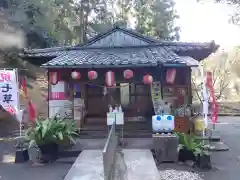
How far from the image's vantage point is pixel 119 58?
10781mm

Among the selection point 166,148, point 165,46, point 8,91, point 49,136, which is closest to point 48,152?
point 49,136

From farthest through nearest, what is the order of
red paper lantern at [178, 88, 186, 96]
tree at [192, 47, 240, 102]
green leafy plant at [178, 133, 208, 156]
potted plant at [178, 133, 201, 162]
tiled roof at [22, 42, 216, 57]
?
tree at [192, 47, 240, 102] → tiled roof at [22, 42, 216, 57] → red paper lantern at [178, 88, 186, 96] → potted plant at [178, 133, 201, 162] → green leafy plant at [178, 133, 208, 156]

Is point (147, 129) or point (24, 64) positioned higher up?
point (24, 64)

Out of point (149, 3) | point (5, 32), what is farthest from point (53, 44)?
point (149, 3)

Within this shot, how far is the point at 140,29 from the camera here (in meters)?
27.0

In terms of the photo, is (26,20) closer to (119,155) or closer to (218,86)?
(119,155)

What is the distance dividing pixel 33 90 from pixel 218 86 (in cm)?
1578

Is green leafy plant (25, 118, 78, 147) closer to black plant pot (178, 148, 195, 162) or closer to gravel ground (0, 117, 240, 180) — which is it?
gravel ground (0, 117, 240, 180)

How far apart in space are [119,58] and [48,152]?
4.36m

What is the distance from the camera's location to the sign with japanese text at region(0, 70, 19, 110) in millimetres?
9297

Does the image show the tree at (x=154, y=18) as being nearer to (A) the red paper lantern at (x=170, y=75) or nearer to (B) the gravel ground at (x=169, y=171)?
(A) the red paper lantern at (x=170, y=75)

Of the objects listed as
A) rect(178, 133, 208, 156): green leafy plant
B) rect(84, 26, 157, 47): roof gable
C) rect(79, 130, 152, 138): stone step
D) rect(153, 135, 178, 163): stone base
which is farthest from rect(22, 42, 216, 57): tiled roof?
rect(153, 135, 178, 163): stone base

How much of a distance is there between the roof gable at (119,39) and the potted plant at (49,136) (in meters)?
5.40

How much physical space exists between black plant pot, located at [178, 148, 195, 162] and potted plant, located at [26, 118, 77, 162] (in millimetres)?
3440
